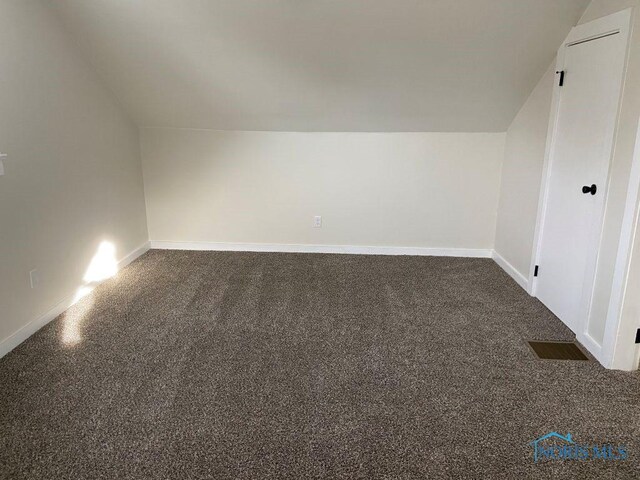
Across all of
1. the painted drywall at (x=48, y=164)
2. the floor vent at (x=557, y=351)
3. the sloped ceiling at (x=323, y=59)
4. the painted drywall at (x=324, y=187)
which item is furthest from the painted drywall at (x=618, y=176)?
the painted drywall at (x=48, y=164)

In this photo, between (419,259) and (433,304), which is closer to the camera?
(433,304)

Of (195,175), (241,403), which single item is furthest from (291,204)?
(241,403)

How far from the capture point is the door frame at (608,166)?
2.37 metres

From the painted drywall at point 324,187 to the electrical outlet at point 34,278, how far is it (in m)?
1.79

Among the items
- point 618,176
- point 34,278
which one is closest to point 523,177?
point 618,176

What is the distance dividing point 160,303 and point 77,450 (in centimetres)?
153

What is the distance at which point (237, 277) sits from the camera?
3.78 meters

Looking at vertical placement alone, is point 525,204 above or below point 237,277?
above

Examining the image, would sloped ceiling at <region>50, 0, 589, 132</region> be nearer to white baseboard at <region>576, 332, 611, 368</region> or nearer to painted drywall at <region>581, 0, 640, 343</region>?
painted drywall at <region>581, 0, 640, 343</region>

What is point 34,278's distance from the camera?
276cm

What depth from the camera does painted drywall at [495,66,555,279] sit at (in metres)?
3.36

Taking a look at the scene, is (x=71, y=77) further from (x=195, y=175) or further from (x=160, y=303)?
(x=160, y=303)

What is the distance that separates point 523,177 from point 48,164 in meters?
3.56

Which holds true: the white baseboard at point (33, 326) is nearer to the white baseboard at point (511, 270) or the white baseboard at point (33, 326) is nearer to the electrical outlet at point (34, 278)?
the electrical outlet at point (34, 278)
